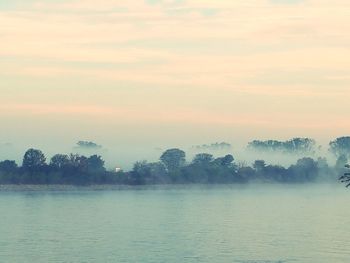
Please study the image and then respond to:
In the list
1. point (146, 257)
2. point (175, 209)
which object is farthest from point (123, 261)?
point (175, 209)

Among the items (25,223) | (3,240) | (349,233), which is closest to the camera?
(3,240)

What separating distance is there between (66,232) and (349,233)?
1450 inches

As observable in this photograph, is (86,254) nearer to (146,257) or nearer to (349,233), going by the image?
(146,257)

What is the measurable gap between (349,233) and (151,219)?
128 ft

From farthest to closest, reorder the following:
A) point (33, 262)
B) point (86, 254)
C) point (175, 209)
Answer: point (175, 209) < point (86, 254) < point (33, 262)

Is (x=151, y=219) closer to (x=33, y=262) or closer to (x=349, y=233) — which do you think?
(x=349, y=233)

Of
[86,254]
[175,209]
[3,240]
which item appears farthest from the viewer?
[175,209]

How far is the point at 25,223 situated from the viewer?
126125mm

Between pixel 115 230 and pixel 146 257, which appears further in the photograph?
pixel 115 230

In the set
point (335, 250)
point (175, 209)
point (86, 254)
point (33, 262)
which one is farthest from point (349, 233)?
point (175, 209)

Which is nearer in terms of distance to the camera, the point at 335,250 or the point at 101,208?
the point at 335,250

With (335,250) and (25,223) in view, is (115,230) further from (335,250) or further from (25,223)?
(335,250)

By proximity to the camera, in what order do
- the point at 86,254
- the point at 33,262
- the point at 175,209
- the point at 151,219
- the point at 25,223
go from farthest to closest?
the point at 175,209, the point at 151,219, the point at 25,223, the point at 86,254, the point at 33,262

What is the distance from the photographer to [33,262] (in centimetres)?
7762
